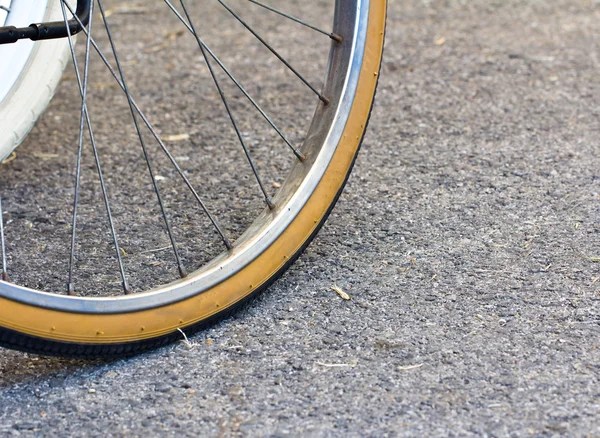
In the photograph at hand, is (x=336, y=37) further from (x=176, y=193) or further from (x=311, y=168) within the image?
(x=176, y=193)

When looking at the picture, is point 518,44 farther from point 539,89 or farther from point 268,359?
point 268,359

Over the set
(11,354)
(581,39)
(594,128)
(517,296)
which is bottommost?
(11,354)

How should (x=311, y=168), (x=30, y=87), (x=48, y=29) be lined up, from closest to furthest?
(x=48, y=29) < (x=311, y=168) < (x=30, y=87)

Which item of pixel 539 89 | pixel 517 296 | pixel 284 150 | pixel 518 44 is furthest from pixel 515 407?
pixel 518 44

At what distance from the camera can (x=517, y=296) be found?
159 cm

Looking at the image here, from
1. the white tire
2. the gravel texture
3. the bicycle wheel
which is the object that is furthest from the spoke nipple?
the white tire

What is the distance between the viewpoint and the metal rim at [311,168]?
147 cm

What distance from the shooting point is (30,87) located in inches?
80.6

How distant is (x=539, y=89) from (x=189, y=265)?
1.37 m

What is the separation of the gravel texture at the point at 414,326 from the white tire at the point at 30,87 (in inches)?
12.4

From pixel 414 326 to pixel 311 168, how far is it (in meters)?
Answer: 0.34

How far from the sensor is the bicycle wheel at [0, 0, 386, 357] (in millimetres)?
1396

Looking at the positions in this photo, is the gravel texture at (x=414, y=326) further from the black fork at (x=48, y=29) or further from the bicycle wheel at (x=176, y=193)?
the black fork at (x=48, y=29)

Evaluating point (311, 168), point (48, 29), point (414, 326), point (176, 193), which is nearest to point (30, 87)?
point (176, 193)
